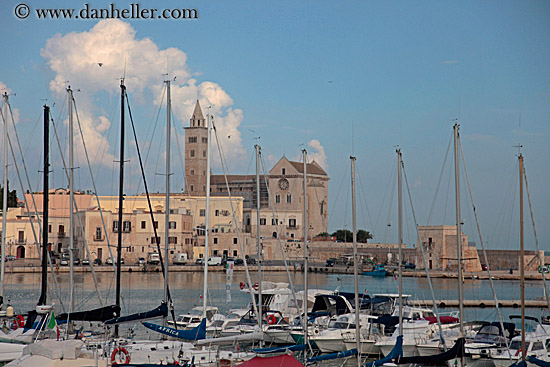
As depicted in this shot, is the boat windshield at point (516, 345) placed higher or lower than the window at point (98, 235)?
lower

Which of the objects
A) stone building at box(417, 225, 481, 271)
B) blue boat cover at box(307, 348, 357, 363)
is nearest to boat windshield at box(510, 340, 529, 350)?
blue boat cover at box(307, 348, 357, 363)

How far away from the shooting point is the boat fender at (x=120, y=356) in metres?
16.2

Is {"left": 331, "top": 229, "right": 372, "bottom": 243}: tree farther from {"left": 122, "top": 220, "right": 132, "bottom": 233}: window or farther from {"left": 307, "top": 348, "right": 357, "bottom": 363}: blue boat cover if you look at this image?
{"left": 307, "top": 348, "right": 357, "bottom": 363}: blue boat cover

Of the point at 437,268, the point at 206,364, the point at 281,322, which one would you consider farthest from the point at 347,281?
the point at 206,364

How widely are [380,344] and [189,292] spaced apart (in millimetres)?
31544

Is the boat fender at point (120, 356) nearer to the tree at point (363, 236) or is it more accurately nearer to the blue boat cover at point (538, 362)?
the blue boat cover at point (538, 362)

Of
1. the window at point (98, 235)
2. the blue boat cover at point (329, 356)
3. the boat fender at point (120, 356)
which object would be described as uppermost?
the window at point (98, 235)

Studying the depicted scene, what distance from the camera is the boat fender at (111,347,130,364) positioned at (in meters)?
16.2

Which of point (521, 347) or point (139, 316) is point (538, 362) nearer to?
point (521, 347)

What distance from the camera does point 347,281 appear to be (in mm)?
69375

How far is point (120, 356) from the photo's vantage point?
1634cm

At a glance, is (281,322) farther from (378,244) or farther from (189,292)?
(378,244)

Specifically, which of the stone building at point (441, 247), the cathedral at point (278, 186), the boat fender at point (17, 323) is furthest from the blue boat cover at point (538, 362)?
the cathedral at point (278, 186)

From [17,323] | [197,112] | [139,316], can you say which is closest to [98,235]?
[197,112]
